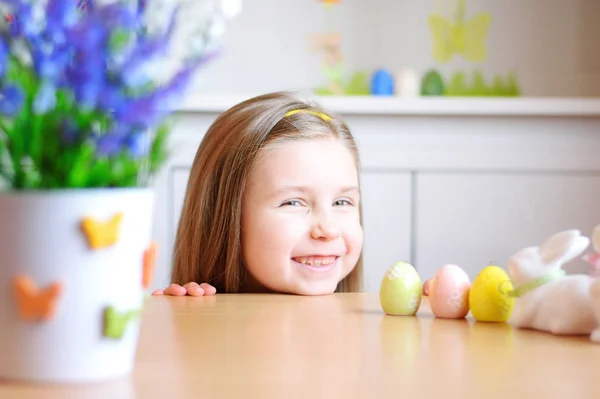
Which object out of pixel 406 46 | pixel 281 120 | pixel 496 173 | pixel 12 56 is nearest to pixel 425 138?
pixel 496 173

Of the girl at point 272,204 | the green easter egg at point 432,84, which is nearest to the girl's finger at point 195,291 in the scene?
the girl at point 272,204

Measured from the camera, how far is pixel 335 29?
3.80 m

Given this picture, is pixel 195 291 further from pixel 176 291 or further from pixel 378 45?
pixel 378 45

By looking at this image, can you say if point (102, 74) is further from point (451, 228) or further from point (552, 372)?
point (451, 228)

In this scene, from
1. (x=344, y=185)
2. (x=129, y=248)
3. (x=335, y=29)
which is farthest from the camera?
(x=335, y=29)

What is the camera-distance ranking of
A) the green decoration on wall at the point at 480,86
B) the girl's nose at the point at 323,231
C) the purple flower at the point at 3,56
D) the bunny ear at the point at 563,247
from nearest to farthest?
the purple flower at the point at 3,56 < the bunny ear at the point at 563,247 < the girl's nose at the point at 323,231 < the green decoration on wall at the point at 480,86

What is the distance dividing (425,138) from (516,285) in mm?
Result: 2457

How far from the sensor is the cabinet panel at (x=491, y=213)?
3.35 metres

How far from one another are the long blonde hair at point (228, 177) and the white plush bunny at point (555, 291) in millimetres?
722

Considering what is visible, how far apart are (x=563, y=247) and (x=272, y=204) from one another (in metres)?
0.73

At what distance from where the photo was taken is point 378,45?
3795 millimetres

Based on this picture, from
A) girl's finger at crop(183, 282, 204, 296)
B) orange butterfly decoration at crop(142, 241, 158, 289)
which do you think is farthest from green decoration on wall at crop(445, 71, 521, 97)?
orange butterfly decoration at crop(142, 241, 158, 289)

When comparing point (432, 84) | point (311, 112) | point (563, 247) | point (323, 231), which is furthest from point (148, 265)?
point (432, 84)

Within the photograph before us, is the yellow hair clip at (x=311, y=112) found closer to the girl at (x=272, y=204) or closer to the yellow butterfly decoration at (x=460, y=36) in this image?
the girl at (x=272, y=204)
